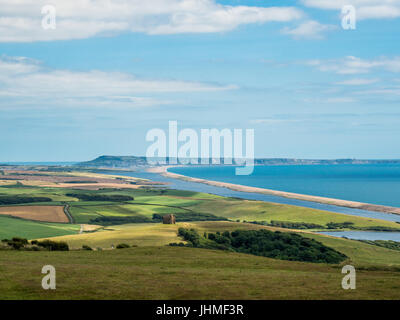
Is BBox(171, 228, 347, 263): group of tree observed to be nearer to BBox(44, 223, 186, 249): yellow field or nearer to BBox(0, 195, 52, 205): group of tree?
BBox(44, 223, 186, 249): yellow field

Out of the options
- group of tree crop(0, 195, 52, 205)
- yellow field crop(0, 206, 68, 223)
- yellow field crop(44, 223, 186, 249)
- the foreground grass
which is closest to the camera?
the foreground grass

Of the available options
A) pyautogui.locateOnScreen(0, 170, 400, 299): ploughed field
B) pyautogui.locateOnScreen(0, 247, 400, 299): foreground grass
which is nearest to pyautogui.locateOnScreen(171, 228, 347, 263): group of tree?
pyautogui.locateOnScreen(0, 170, 400, 299): ploughed field

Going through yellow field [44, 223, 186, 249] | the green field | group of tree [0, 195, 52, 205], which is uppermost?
yellow field [44, 223, 186, 249]
